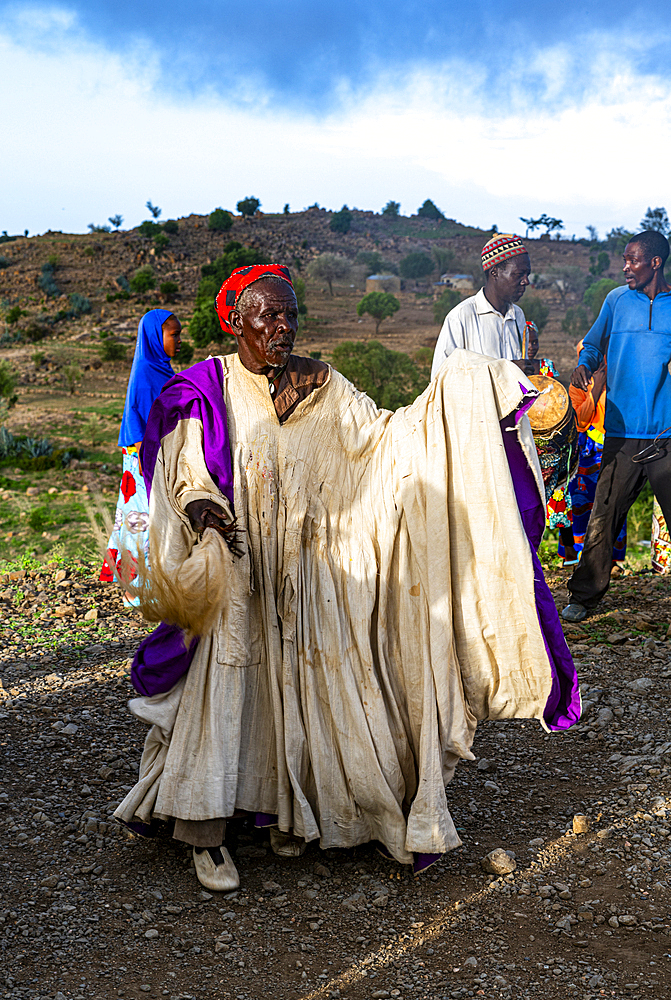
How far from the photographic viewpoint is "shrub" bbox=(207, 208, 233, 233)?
45.0m

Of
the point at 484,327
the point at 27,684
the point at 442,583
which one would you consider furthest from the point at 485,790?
the point at 484,327

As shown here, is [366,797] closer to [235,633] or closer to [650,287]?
[235,633]

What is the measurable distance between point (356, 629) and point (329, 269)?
126 ft

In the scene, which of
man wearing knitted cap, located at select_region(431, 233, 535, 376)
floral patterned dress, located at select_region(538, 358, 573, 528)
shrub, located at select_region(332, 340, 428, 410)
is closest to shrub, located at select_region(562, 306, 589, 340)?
shrub, located at select_region(332, 340, 428, 410)

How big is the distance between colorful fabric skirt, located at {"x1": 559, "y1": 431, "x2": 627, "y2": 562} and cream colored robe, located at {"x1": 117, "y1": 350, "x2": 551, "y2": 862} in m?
3.65

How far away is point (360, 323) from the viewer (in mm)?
32938

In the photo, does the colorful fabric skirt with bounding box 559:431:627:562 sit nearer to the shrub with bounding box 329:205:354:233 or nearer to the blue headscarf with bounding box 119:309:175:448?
the blue headscarf with bounding box 119:309:175:448

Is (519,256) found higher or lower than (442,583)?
higher

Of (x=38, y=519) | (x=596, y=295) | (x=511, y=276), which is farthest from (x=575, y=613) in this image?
(x=596, y=295)

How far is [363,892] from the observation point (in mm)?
3020

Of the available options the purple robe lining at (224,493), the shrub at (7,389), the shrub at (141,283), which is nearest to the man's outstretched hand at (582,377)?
the purple robe lining at (224,493)

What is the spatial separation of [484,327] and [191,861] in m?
3.65

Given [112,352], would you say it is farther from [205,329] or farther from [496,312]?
[496,312]

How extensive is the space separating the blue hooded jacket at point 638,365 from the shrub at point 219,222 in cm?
4181
